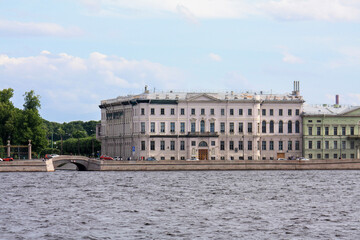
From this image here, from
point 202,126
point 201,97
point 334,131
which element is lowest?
point 334,131

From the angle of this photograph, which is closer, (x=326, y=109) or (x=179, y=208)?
(x=179, y=208)

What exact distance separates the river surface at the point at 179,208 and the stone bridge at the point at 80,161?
19.3 metres

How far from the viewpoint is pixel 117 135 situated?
137 metres

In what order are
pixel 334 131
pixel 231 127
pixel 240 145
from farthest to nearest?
pixel 334 131 < pixel 231 127 < pixel 240 145

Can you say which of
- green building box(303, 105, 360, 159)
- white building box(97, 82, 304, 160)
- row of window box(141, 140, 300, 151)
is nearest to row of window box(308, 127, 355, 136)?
green building box(303, 105, 360, 159)

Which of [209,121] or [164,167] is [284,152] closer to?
[209,121]

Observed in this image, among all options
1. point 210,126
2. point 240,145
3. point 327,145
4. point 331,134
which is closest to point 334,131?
point 331,134

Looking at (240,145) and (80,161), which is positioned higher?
(240,145)

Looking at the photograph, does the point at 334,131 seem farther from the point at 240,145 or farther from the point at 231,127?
the point at 231,127

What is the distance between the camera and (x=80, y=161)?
113 m

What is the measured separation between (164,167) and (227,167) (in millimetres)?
8120

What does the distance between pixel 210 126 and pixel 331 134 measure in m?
18.5

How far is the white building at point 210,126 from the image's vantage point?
428ft

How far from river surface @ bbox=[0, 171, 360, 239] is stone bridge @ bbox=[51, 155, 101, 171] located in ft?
63.4
